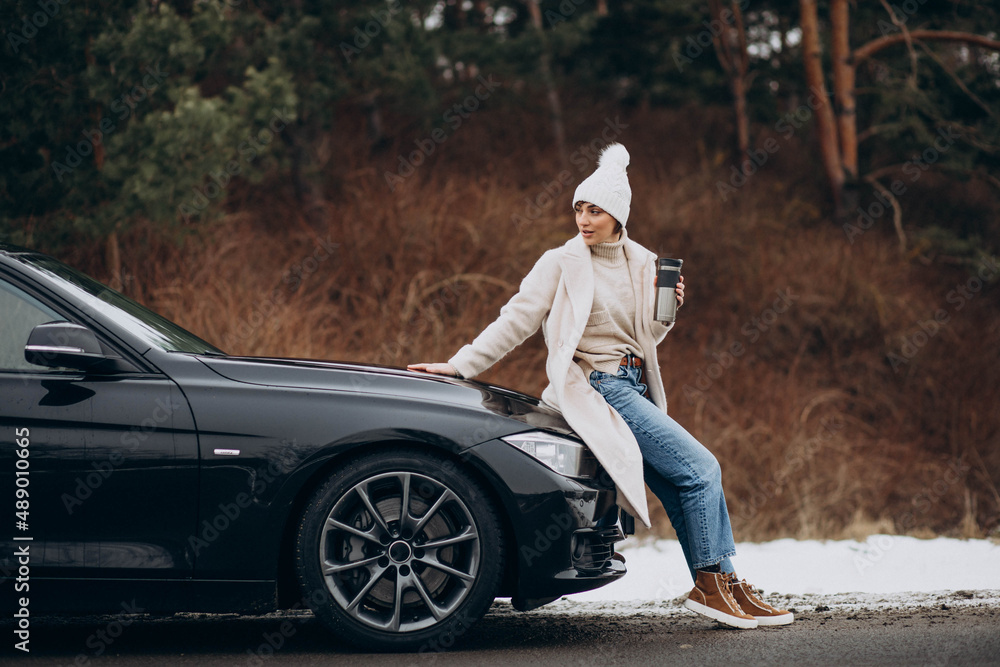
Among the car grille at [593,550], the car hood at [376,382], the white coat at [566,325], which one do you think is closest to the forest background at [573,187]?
the white coat at [566,325]

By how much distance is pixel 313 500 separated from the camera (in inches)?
148

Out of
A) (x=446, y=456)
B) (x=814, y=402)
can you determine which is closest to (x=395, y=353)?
(x=814, y=402)

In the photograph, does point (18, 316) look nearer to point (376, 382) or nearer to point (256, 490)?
point (256, 490)

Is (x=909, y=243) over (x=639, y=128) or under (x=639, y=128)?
under

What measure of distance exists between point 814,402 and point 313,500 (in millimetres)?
8716

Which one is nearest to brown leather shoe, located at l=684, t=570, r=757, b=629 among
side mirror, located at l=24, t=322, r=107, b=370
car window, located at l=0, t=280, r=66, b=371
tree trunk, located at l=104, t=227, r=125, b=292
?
side mirror, located at l=24, t=322, r=107, b=370

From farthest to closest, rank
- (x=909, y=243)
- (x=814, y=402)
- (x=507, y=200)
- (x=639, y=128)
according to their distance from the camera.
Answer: (x=639, y=128) → (x=909, y=243) → (x=507, y=200) → (x=814, y=402)

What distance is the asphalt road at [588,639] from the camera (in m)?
3.79

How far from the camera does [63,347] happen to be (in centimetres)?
359

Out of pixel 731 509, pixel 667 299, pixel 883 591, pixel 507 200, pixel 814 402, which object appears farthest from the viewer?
pixel 507 200

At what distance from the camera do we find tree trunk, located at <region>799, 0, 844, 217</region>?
49.4 ft

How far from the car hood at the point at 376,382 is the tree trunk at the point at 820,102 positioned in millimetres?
12641

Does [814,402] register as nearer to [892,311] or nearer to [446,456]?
[892,311]

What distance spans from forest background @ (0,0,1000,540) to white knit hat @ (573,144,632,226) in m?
4.26
